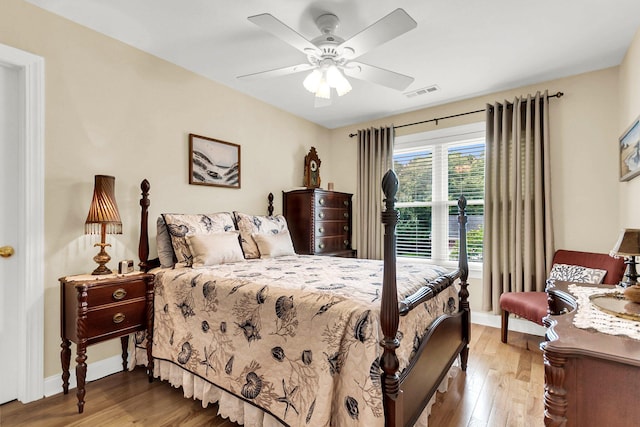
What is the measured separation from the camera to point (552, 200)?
3154 millimetres

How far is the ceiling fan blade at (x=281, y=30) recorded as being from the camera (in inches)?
67.2

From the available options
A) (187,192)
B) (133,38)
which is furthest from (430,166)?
(133,38)

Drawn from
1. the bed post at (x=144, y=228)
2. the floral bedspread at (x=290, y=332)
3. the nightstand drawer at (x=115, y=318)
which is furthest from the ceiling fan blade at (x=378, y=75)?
the nightstand drawer at (x=115, y=318)

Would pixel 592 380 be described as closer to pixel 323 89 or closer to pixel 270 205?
pixel 323 89

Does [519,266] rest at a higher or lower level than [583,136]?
lower

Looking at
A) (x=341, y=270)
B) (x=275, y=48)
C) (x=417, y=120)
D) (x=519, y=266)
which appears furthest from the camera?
(x=417, y=120)

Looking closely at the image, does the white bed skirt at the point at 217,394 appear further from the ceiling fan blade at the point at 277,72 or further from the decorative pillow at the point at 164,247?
the ceiling fan blade at the point at 277,72

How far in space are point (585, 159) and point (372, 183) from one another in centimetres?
223

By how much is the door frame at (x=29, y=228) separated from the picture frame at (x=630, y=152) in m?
4.06

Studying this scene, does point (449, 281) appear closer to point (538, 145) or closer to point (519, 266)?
point (519, 266)

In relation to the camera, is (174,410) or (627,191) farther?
(627,191)

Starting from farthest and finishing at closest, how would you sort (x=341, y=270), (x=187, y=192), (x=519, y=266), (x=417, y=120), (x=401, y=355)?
(x=417, y=120) < (x=519, y=266) < (x=187, y=192) < (x=341, y=270) < (x=401, y=355)

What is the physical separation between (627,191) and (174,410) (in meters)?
3.75

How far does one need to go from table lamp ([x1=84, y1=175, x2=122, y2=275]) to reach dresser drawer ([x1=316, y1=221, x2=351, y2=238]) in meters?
2.19
